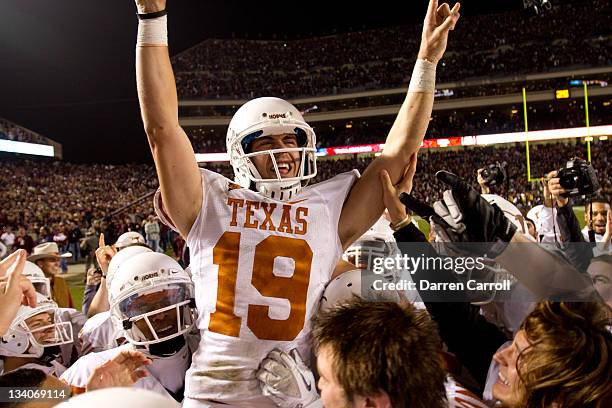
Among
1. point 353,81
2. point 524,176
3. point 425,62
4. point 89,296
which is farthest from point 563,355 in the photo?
point 353,81

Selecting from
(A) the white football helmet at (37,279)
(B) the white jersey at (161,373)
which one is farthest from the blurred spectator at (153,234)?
(B) the white jersey at (161,373)

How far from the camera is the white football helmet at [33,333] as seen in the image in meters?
2.54

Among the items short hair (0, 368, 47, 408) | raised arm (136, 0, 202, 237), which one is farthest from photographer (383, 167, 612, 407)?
short hair (0, 368, 47, 408)

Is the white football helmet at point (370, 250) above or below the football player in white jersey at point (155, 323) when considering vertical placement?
above

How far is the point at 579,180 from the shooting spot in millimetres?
2480

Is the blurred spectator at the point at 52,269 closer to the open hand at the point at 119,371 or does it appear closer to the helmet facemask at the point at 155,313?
the helmet facemask at the point at 155,313

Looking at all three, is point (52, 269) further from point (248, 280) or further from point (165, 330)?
point (248, 280)

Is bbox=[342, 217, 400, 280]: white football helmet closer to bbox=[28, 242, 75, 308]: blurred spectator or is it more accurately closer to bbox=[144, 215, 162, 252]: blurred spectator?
bbox=[28, 242, 75, 308]: blurred spectator

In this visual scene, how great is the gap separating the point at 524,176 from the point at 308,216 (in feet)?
76.8

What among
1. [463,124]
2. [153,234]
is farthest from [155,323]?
[463,124]

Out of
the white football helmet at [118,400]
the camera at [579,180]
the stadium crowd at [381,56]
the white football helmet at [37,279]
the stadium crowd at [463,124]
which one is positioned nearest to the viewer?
the white football helmet at [118,400]

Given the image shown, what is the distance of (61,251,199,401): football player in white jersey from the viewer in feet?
6.84

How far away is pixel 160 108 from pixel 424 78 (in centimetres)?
98

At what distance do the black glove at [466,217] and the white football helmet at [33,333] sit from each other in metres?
2.03
